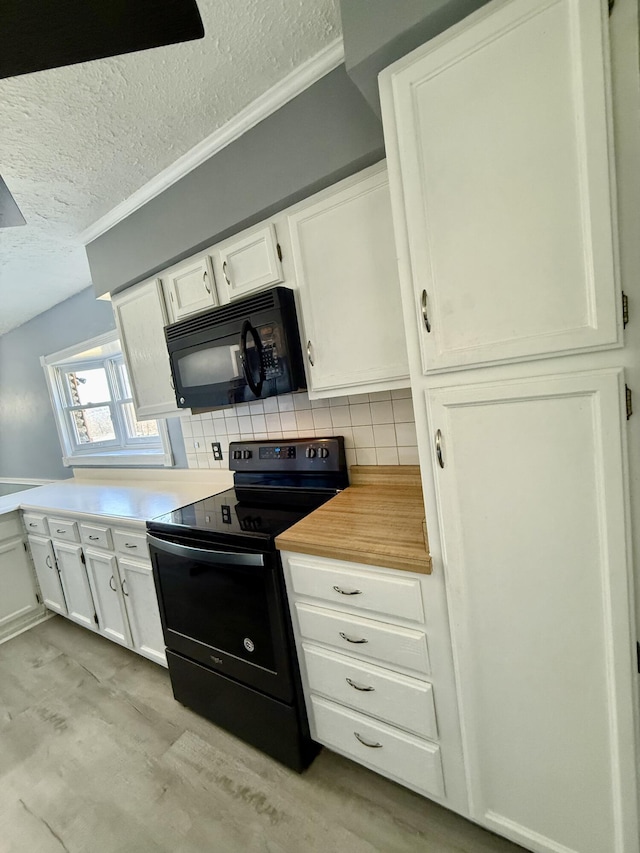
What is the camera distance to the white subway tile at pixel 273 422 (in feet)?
6.71

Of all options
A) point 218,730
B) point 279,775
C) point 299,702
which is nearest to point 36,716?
point 218,730

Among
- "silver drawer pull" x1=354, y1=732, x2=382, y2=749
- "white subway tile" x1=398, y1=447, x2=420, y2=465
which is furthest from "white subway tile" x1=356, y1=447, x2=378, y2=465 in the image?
"silver drawer pull" x1=354, y1=732, x2=382, y2=749

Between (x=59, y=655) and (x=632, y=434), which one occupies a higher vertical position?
(x=632, y=434)

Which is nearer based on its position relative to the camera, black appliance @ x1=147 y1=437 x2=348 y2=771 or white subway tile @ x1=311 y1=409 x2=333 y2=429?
black appliance @ x1=147 y1=437 x2=348 y2=771

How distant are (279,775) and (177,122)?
2.53 m

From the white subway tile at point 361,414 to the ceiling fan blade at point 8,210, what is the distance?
142cm

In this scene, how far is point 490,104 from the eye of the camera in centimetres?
81

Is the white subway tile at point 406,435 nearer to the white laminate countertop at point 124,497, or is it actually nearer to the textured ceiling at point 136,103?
the white laminate countertop at point 124,497

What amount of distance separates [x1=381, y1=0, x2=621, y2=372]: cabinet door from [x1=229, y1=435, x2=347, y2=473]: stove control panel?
34.7 inches

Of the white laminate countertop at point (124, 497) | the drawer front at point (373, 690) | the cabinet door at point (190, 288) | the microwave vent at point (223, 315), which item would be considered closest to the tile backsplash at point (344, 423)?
the white laminate countertop at point (124, 497)

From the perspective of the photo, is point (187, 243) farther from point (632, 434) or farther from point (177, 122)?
point (632, 434)

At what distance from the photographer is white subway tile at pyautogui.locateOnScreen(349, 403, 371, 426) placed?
175 cm

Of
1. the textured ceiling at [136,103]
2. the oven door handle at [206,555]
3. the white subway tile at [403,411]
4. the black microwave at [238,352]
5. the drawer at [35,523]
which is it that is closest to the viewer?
the textured ceiling at [136,103]

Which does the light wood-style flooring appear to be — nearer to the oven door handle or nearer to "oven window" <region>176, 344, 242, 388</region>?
the oven door handle
